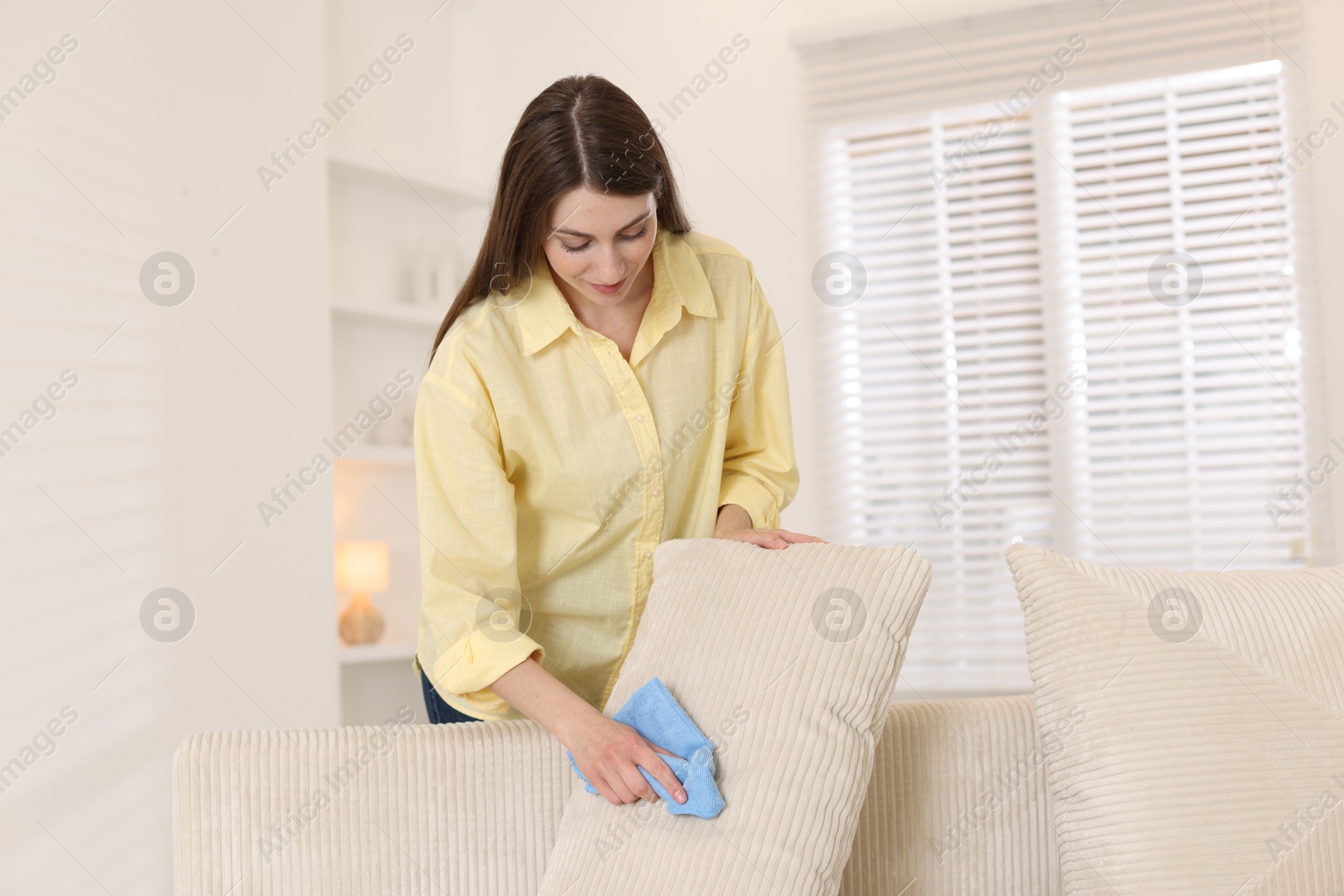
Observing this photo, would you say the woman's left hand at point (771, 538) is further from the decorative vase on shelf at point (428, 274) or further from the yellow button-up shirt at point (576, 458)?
the decorative vase on shelf at point (428, 274)

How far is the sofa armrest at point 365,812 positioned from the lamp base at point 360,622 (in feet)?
5.71

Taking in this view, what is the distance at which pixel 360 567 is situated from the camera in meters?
3.02

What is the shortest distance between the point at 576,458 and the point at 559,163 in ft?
1.11

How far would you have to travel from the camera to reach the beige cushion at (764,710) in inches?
43.1

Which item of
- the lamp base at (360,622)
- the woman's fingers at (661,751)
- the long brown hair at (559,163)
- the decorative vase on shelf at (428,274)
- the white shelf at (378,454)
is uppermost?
the decorative vase on shelf at (428,274)

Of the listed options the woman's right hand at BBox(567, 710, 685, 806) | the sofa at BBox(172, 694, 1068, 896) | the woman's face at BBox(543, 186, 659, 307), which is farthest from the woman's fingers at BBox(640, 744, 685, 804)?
the woman's face at BBox(543, 186, 659, 307)

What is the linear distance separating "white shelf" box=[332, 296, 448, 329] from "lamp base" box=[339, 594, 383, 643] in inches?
29.3

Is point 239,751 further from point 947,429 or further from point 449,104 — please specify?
point 449,104

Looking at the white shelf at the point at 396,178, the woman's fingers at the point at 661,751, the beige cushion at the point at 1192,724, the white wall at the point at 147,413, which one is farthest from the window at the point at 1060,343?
the woman's fingers at the point at 661,751

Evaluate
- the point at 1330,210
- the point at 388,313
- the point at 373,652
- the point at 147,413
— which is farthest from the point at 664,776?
the point at 1330,210

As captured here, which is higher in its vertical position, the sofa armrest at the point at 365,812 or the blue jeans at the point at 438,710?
the blue jeans at the point at 438,710

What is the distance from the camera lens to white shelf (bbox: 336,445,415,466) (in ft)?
9.77

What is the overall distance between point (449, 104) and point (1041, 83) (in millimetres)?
1797

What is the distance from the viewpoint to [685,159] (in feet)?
11.1
